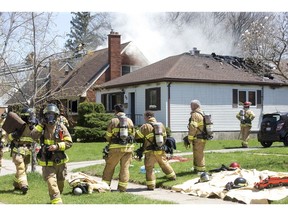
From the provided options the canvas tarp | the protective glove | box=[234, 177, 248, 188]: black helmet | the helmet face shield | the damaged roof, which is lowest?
the canvas tarp

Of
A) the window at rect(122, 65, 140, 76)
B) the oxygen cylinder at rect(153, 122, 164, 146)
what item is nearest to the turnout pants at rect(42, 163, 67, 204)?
the oxygen cylinder at rect(153, 122, 164, 146)

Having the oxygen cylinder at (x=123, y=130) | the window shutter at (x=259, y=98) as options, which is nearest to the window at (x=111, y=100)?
the window shutter at (x=259, y=98)

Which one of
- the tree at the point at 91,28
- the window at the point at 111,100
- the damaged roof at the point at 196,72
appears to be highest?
the tree at the point at 91,28

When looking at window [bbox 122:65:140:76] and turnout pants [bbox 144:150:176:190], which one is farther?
window [bbox 122:65:140:76]

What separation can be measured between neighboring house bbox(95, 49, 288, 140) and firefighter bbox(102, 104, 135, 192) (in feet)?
50.8

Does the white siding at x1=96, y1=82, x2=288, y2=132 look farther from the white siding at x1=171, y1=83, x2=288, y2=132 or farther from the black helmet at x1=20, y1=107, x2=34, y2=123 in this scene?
the black helmet at x1=20, y1=107, x2=34, y2=123

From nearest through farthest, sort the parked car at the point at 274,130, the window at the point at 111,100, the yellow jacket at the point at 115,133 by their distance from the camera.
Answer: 1. the yellow jacket at the point at 115,133
2. the parked car at the point at 274,130
3. the window at the point at 111,100

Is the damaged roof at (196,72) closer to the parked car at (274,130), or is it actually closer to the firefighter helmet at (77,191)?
the parked car at (274,130)

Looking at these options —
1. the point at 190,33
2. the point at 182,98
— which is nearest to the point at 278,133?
the point at 182,98

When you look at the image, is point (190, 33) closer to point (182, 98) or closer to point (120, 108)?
point (182, 98)

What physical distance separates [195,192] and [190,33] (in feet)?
132

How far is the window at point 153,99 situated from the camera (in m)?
27.6

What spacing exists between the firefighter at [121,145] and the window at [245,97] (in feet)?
64.6

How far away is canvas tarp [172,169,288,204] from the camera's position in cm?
885
